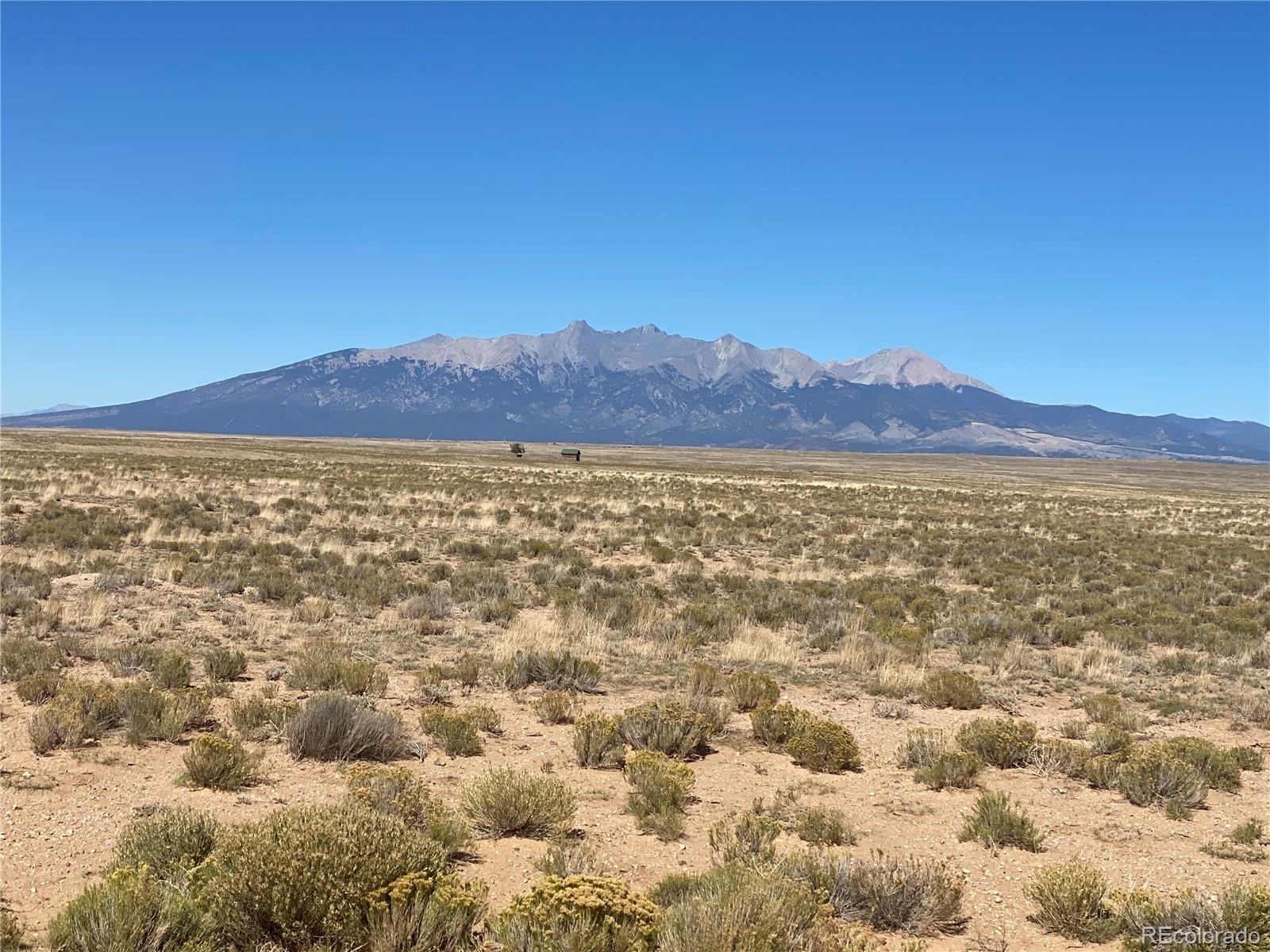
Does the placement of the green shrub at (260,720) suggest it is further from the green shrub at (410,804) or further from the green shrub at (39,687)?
the green shrub at (39,687)

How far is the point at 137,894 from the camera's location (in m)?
4.66

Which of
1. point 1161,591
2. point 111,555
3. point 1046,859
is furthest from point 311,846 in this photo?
point 1161,591

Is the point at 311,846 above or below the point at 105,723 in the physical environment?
above

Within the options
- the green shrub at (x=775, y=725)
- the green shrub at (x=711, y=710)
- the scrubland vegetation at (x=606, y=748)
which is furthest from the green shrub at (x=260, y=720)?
the green shrub at (x=775, y=725)

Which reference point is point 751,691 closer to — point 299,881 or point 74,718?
point 299,881

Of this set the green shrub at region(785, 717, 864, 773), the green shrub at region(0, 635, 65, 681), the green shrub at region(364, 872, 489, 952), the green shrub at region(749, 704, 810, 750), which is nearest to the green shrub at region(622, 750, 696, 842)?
the green shrub at region(785, 717, 864, 773)

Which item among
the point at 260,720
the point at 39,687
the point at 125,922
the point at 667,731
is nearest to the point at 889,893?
the point at 667,731

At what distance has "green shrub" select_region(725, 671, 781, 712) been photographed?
11.0m

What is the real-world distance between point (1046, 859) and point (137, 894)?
21.1 ft

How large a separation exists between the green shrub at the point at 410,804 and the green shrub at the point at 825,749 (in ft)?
12.4

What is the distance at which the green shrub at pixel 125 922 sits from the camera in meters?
4.47

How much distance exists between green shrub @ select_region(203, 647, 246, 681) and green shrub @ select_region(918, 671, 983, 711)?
911cm

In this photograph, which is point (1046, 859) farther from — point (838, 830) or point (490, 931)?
point (490, 931)

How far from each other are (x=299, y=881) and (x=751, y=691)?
23.6 feet
